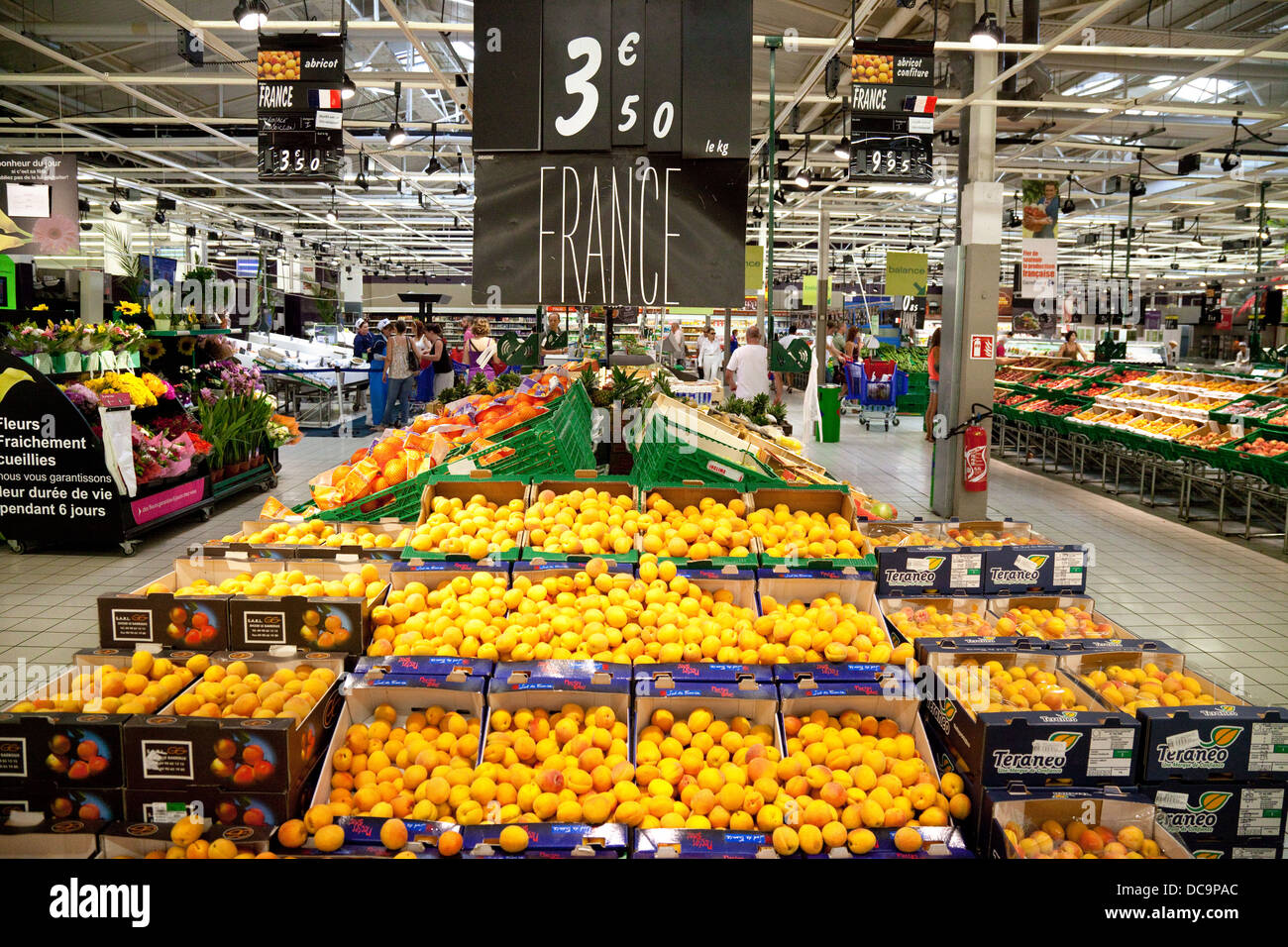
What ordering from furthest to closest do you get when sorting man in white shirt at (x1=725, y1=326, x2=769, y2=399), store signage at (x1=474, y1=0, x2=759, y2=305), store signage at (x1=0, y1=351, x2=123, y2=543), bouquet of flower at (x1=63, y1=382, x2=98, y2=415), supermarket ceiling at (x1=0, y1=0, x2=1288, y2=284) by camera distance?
man in white shirt at (x1=725, y1=326, x2=769, y2=399), supermarket ceiling at (x1=0, y1=0, x2=1288, y2=284), bouquet of flower at (x1=63, y1=382, x2=98, y2=415), store signage at (x1=0, y1=351, x2=123, y2=543), store signage at (x1=474, y1=0, x2=759, y2=305)

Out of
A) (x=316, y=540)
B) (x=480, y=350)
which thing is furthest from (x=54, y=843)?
(x=480, y=350)

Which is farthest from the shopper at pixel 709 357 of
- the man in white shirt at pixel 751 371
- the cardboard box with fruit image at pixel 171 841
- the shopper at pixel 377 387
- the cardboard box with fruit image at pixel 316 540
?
the cardboard box with fruit image at pixel 171 841

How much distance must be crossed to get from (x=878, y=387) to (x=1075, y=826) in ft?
53.6

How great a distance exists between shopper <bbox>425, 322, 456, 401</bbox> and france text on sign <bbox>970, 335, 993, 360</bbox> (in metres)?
9.34

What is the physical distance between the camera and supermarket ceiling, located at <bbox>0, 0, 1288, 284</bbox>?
905cm

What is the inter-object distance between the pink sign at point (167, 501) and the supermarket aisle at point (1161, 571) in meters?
5.71

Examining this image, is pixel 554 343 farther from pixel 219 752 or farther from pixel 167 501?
pixel 219 752

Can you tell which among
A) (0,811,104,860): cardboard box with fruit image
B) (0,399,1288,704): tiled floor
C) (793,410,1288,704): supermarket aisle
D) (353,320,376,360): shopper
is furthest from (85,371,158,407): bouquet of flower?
(353,320,376,360): shopper

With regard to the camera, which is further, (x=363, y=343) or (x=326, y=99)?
(x=363, y=343)

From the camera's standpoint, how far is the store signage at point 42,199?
38.1 feet

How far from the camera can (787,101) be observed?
36.6 feet

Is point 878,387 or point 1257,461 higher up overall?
point 878,387

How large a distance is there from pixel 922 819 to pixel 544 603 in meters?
1.46

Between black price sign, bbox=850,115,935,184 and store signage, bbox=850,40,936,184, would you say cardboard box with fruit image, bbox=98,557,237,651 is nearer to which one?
store signage, bbox=850,40,936,184
